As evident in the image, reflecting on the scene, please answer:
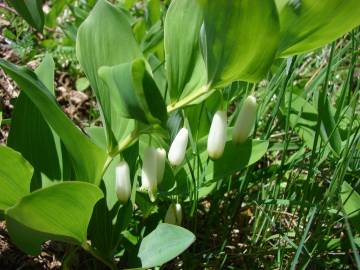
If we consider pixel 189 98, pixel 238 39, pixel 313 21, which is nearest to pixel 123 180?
pixel 189 98

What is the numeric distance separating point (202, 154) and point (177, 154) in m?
0.24

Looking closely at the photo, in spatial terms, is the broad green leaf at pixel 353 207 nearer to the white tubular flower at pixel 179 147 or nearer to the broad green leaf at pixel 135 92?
the white tubular flower at pixel 179 147

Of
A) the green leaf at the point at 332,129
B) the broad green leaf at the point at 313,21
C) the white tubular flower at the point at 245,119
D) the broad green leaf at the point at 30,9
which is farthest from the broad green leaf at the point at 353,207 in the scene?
the broad green leaf at the point at 30,9

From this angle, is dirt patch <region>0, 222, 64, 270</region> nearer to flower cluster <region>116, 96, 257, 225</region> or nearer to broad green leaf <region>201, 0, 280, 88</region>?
flower cluster <region>116, 96, 257, 225</region>

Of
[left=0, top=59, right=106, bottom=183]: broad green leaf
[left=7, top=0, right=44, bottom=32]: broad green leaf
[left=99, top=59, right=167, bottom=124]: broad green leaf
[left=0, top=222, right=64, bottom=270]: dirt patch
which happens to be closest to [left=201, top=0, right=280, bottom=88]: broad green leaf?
[left=99, top=59, right=167, bottom=124]: broad green leaf

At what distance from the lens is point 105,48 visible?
1100mm

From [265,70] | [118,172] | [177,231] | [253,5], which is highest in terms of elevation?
[253,5]

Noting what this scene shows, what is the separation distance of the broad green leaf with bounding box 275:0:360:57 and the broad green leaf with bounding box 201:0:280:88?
62mm

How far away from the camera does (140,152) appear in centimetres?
132

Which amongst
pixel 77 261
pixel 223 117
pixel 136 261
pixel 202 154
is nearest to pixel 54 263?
pixel 77 261

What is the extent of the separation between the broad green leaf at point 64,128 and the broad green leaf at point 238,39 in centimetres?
27

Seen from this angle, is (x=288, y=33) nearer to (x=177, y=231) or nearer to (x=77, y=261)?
(x=177, y=231)

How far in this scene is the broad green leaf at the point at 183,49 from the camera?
3.50ft

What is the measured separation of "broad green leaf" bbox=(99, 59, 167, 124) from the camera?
861mm
